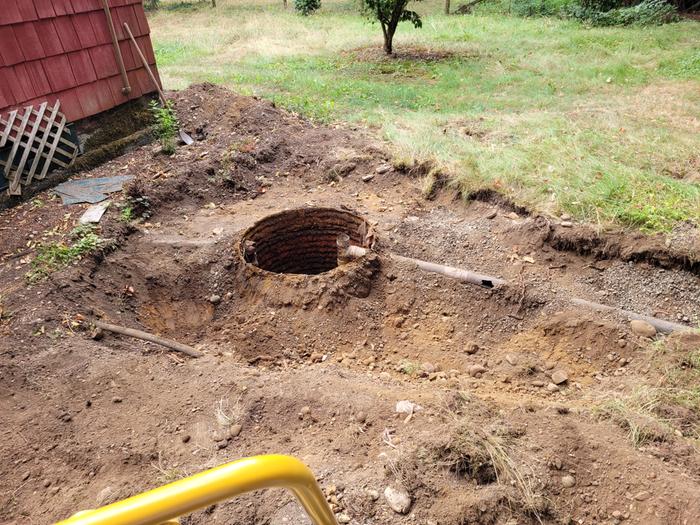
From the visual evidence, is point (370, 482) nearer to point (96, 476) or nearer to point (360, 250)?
point (96, 476)

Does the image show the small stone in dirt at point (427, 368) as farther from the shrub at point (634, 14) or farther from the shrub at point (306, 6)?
the shrub at point (306, 6)

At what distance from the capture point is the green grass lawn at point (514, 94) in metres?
4.71

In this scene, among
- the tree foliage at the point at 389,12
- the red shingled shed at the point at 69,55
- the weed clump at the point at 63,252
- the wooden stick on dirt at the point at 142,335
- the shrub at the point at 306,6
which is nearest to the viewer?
the wooden stick on dirt at the point at 142,335

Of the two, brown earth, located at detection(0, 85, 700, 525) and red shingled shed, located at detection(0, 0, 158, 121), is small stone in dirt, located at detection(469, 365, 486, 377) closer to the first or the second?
brown earth, located at detection(0, 85, 700, 525)

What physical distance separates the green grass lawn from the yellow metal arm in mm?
3954

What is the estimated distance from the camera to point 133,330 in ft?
12.0

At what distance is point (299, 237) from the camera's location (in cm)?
520

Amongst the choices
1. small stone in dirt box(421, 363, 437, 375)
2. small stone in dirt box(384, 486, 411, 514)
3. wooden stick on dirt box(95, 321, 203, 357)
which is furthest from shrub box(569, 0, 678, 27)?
small stone in dirt box(384, 486, 411, 514)

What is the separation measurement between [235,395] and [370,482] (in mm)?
1045

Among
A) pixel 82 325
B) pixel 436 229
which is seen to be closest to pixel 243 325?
pixel 82 325

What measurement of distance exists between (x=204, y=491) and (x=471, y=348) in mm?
3087

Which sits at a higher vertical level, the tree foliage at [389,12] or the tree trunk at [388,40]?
the tree foliage at [389,12]

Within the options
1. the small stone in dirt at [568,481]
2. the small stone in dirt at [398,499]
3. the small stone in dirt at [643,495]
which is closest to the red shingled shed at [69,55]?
the small stone in dirt at [398,499]

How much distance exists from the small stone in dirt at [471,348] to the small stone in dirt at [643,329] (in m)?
1.09
